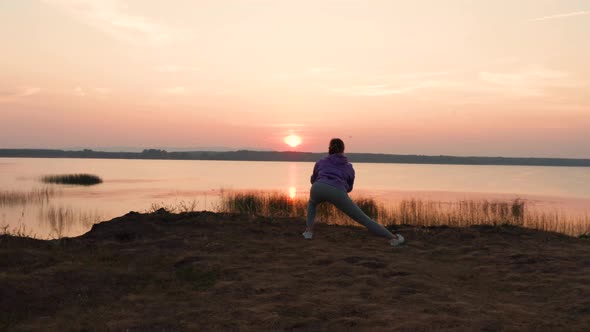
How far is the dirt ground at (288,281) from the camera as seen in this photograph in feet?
16.7

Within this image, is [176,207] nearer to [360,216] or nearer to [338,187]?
[338,187]

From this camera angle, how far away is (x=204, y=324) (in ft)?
16.5

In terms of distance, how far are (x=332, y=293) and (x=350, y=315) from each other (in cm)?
78

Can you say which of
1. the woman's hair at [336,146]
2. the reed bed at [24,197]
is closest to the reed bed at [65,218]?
the reed bed at [24,197]

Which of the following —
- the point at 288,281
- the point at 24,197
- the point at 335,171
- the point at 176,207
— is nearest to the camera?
the point at 288,281

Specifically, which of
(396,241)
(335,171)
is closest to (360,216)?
(396,241)

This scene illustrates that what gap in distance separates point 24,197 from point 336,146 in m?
23.9

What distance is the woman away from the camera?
8984mm

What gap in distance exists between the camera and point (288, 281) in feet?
21.3

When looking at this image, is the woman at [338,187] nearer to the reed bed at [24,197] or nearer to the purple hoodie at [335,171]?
the purple hoodie at [335,171]

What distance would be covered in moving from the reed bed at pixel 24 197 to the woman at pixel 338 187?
71.7 ft

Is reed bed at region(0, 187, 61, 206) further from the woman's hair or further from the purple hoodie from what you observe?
the woman's hair

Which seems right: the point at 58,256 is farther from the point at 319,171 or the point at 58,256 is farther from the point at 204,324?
the point at 319,171

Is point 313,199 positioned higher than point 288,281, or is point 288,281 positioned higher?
point 313,199
